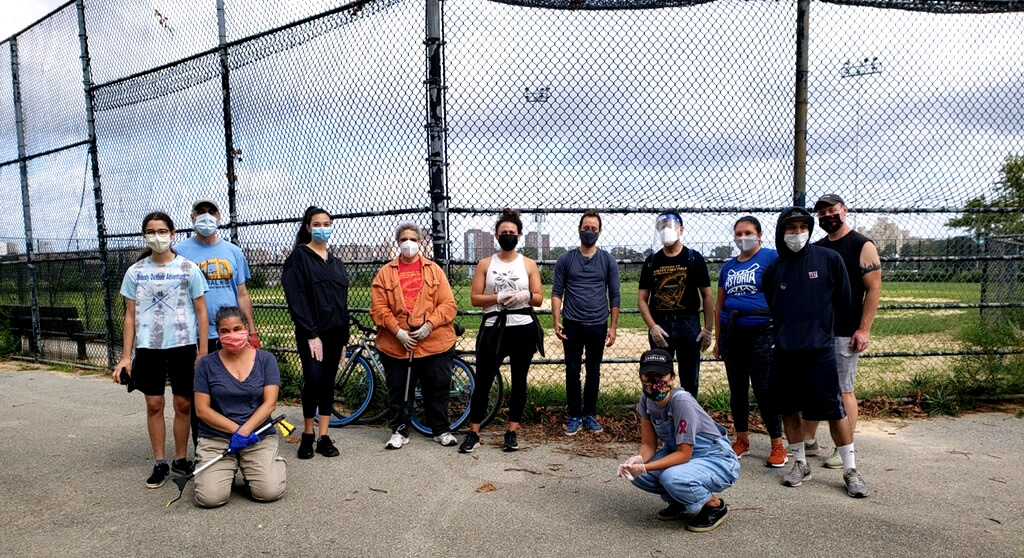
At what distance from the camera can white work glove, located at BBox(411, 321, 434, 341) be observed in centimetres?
525

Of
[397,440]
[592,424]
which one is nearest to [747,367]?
[592,424]

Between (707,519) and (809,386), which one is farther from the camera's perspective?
(809,386)

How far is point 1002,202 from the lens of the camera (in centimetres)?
667

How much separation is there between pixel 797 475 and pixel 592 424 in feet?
5.62

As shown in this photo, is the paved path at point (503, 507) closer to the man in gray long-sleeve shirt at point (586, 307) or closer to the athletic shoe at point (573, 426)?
the athletic shoe at point (573, 426)

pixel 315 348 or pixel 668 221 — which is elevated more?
pixel 668 221

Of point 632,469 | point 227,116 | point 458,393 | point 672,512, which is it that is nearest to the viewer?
point 632,469

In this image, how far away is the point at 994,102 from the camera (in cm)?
634

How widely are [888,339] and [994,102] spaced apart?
23.7 feet

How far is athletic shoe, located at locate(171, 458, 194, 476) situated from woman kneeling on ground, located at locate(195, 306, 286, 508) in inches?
18.8

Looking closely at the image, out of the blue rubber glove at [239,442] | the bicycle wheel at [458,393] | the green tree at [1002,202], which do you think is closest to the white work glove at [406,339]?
the bicycle wheel at [458,393]

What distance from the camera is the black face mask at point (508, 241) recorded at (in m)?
5.32

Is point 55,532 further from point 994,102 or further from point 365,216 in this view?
point 994,102

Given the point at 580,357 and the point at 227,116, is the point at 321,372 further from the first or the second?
the point at 227,116
